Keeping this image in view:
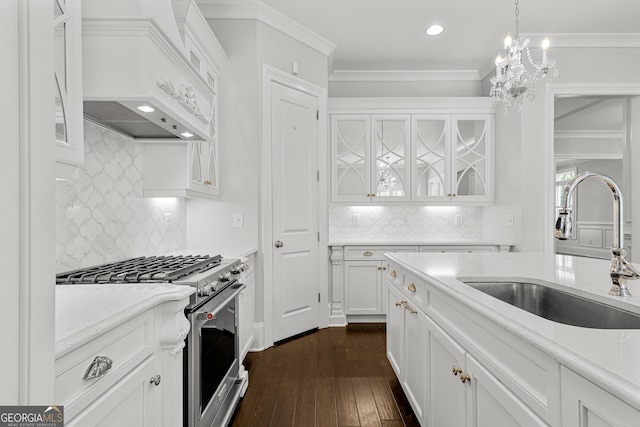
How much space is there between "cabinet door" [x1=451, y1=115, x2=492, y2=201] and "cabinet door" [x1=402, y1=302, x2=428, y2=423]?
2.52m

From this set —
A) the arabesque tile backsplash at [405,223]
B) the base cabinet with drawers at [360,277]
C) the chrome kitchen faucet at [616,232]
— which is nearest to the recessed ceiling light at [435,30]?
the arabesque tile backsplash at [405,223]

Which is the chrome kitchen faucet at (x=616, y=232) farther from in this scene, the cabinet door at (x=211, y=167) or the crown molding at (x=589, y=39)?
the crown molding at (x=589, y=39)

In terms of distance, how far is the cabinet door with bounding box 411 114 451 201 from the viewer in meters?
4.04

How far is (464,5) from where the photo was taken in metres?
3.07

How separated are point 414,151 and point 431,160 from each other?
23 centimetres

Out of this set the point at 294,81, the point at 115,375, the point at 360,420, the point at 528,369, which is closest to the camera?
the point at 528,369

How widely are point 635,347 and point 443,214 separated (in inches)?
148

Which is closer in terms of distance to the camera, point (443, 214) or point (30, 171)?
Result: point (30, 171)

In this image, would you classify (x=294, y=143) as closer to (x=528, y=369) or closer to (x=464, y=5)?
(x=464, y=5)

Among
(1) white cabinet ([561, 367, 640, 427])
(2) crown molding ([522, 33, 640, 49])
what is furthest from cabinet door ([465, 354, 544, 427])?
(2) crown molding ([522, 33, 640, 49])

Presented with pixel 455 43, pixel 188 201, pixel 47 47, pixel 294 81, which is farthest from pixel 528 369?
pixel 455 43

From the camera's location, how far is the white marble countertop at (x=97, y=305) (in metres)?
0.83

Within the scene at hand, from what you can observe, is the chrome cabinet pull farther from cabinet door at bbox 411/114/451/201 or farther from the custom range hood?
cabinet door at bbox 411/114/451/201

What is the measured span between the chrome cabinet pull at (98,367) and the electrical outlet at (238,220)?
2.14m
